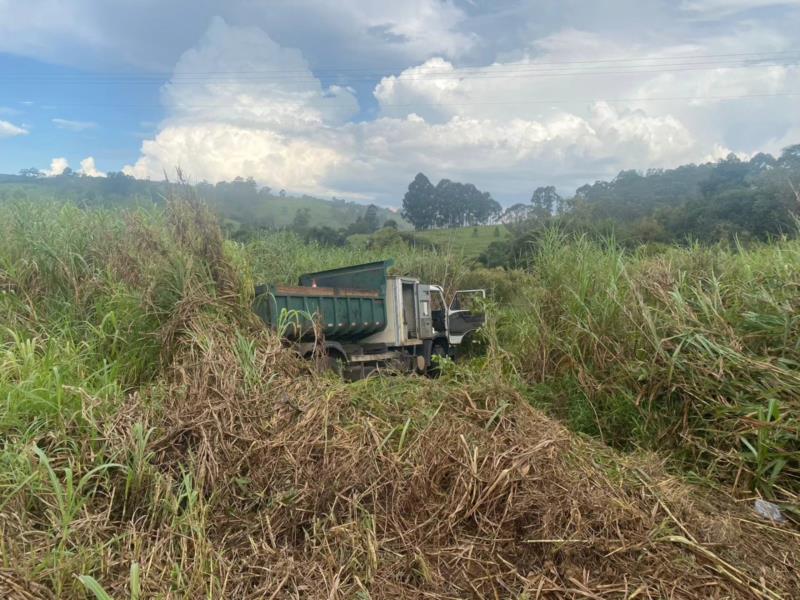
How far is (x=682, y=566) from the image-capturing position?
2.65 m

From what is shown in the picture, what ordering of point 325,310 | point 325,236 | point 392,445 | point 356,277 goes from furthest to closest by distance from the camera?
1. point 325,236
2. point 356,277
3. point 325,310
4. point 392,445

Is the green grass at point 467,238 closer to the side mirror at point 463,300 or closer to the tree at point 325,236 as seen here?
the tree at point 325,236

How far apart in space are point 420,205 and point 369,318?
2503 centimetres

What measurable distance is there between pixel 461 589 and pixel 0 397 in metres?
3.41

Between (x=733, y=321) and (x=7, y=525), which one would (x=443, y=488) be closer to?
(x=7, y=525)

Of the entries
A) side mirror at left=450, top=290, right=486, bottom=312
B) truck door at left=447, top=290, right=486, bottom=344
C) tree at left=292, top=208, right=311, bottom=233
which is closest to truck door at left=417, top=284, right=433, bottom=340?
truck door at left=447, top=290, right=486, bottom=344

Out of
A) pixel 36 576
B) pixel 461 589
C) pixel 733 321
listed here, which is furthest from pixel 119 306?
pixel 733 321

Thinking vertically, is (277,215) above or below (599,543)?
above

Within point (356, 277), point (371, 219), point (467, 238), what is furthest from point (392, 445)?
point (371, 219)

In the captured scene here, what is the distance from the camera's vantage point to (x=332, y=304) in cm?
819

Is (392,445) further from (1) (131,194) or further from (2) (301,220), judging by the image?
(2) (301,220)

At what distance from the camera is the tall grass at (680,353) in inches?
155

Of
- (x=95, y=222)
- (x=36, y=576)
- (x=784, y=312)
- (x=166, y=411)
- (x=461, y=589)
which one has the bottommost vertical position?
(x=461, y=589)

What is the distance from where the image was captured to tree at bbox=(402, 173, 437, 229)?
30.0m
